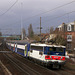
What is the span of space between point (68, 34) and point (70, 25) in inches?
155

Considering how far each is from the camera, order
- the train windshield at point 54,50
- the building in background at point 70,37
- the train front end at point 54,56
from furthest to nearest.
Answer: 1. the building in background at point 70,37
2. the train windshield at point 54,50
3. the train front end at point 54,56

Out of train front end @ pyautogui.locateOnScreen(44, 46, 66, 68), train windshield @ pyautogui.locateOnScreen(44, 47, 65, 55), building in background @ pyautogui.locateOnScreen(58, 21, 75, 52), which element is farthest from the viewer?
building in background @ pyautogui.locateOnScreen(58, 21, 75, 52)

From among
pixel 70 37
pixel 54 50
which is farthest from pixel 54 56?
pixel 70 37

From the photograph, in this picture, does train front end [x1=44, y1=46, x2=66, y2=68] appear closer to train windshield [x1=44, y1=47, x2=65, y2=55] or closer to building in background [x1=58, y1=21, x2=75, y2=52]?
train windshield [x1=44, y1=47, x2=65, y2=55]

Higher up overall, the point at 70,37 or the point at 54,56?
the point at 70,37

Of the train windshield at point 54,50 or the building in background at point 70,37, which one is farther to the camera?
the building in background at point 70,37

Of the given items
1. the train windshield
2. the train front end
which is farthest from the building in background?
the train front end

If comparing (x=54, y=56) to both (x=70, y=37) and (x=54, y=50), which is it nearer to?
(x=54, y=50)

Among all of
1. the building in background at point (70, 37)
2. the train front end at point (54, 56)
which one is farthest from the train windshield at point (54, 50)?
the building in background at point (70, 37)

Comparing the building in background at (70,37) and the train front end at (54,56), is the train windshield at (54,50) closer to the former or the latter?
the train front end at (54,56)

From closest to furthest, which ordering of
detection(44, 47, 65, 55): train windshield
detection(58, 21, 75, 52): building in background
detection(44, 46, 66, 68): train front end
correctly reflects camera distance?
detection(44, 46, 66, 68): train front end → detection(44, 47, 65, 55): train windshield → detection(58, 21, 75, 52): building in background

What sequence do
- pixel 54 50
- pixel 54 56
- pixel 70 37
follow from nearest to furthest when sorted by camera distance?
pixel 54 56 < pixel 54 50 < pixel 70 37

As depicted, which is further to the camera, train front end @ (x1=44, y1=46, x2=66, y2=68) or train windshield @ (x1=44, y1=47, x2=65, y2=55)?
train windshield @ (x1=44, y1=47, x2=65, y2=55)

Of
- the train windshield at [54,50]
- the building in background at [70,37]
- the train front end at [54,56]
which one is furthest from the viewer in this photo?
the building in background at [70,37]
